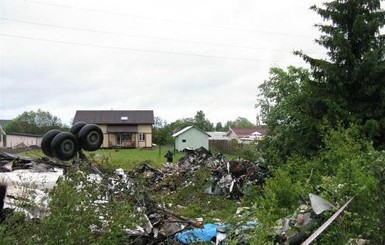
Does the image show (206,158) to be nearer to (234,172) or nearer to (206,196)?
(234,172)

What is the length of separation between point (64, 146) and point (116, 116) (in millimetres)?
41691

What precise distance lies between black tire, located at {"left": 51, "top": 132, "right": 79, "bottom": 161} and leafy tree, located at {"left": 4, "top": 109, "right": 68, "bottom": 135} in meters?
49.0

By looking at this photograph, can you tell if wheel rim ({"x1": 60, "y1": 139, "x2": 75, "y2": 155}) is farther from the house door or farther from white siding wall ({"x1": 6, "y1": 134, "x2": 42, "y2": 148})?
the house door

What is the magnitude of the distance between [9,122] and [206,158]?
179 feet

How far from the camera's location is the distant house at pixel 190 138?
49406 millimetres

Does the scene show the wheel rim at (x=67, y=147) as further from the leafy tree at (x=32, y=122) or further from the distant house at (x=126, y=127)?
the leafy tree at (x=32, y=122)

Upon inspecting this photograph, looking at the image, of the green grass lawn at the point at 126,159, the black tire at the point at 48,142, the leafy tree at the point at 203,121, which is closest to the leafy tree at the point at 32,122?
the leafy tree at the point at 203,121

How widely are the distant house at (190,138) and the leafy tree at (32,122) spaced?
20139 mm

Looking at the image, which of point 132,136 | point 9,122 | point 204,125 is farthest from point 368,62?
point 204,125

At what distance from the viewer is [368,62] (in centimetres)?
1244

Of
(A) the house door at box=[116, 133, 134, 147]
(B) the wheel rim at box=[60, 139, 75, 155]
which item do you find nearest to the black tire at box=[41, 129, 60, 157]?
(B) the wheel rim at box=[60, 139, 75, 155]

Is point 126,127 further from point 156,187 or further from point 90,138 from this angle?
point 90,138

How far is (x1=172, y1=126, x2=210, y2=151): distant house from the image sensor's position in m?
49.4

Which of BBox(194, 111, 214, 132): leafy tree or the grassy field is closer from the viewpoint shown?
the grassy field
